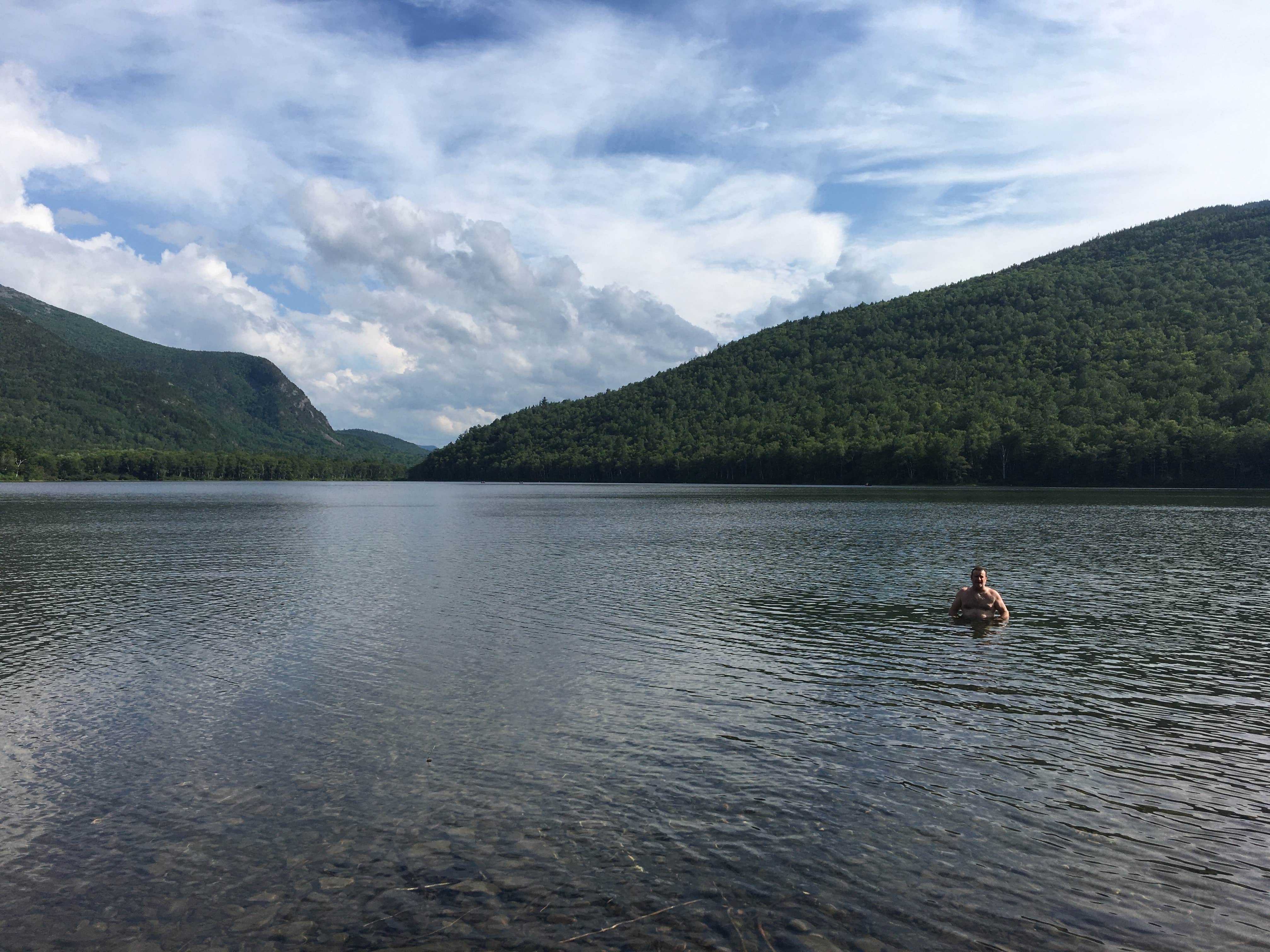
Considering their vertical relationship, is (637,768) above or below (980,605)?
below

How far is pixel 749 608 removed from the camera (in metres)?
31.6

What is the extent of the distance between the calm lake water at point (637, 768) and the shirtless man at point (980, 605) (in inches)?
25.0

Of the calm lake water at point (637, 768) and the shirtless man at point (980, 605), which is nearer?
the calm lake water at point (637, 768)

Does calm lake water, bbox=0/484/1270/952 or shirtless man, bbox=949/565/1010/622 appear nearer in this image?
calm lake water, bbox=0/484/1270/952

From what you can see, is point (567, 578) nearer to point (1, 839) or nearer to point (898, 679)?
point (898, 679)

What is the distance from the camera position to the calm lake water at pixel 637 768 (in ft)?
31.7

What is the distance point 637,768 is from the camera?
47.2 ft

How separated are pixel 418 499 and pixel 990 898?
149577 millimetres

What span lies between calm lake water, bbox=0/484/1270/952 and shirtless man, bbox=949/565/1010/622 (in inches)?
25.0

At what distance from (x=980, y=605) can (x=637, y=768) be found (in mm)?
18169

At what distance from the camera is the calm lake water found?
9.66m

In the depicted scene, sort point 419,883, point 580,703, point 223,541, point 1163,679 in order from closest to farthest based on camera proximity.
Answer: point 419,883
point 580,703
point 1163,679
point 223,541

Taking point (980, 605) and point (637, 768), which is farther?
point (980, 605)

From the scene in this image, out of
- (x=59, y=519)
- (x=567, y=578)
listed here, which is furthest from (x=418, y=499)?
(x=567, y=578)
